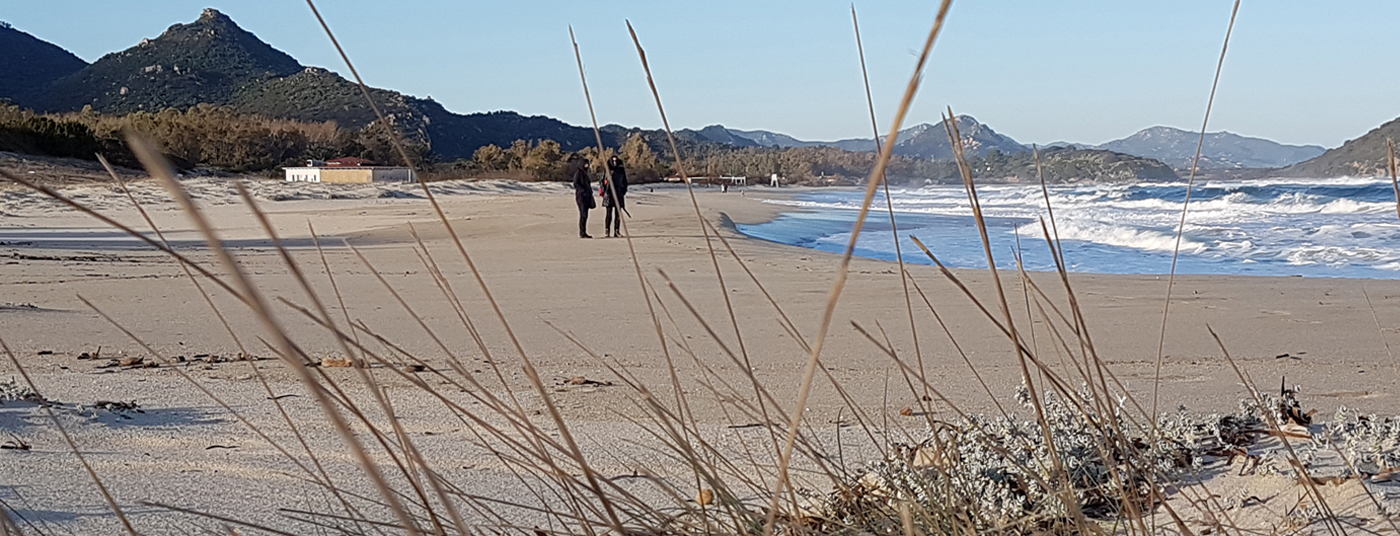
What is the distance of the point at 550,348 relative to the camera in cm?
470

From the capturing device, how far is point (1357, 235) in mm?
15586

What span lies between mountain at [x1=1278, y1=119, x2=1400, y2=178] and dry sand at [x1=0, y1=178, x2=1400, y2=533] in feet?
143

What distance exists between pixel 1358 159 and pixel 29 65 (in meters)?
87.5

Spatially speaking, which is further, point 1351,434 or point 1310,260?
point 1310,260

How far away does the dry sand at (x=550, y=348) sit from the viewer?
105 inches

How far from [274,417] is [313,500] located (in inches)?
37.8

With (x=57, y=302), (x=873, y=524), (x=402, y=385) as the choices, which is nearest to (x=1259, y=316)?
(x=402, y=385)

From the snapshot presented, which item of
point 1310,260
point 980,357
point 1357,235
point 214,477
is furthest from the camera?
point 1357,235

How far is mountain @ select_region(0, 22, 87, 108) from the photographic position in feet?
248

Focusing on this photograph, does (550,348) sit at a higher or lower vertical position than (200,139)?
lower

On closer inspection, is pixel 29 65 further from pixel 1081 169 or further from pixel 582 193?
pixel 582 193

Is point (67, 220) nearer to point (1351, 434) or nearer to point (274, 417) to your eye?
point (274, 417)

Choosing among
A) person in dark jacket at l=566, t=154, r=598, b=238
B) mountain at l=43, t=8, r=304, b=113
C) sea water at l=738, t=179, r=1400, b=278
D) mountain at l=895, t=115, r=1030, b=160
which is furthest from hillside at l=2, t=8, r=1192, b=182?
mountain at l=895, t=115, r=1030, b=160

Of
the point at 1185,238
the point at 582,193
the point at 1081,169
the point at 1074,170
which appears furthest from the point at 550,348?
the point at 1081,169
